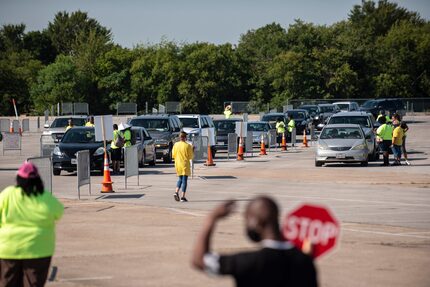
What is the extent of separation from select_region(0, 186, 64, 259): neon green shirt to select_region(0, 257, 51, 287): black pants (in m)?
0.05

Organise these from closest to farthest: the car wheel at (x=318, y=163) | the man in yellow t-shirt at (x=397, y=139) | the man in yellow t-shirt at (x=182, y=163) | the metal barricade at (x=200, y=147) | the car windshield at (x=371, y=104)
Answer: the man in yellow t-shirt at (x=182, y=163), the man in yellow t-shirt at (x=397, y=139), the car wheel at (x=318, y=163), the metal barricade at (x=200, y=147), the car windshield at (x=371, y=104)

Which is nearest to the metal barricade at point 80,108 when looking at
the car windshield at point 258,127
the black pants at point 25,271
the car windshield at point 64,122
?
the car windshield at point 258,127

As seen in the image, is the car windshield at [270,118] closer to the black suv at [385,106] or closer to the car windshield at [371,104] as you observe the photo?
the black suv at [385,106]

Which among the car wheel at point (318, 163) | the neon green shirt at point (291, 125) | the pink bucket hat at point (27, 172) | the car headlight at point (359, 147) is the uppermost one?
the pink bucket hat at point (27, 172)

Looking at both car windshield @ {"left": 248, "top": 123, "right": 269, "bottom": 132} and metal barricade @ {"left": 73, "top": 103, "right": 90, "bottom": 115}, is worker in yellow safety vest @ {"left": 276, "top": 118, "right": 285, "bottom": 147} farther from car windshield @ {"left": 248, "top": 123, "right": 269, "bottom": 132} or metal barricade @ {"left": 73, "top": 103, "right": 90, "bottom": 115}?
metal barricade @ {"left": 73, "top": 103, "right": 90, "bottom": 115}

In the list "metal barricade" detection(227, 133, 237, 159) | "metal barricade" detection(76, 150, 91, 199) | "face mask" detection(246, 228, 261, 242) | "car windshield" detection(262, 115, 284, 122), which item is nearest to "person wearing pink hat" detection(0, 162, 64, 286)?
"face mask" detection(246, 228, 261, 242)

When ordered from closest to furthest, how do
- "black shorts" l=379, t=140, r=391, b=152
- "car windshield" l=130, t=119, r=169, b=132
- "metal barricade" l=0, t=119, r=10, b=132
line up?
"black shorts" l=379, t=140, r=391, b=152, "car windshield" l=130, t=119, r=169, b=132, "metal barricade" l=0, t=119, r=10, b=132

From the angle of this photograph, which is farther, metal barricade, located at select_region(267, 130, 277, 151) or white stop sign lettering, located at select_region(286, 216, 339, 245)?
metal barricade, located at select_region(267, 130, 277, 151)

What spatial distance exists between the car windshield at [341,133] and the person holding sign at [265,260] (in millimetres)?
29543

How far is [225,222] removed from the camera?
18.4 metres

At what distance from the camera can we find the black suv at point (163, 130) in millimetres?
36594

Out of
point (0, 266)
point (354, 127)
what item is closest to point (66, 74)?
point (354, 127)

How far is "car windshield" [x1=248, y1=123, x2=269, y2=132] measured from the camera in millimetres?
47250

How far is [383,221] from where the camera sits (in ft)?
61.4
